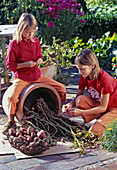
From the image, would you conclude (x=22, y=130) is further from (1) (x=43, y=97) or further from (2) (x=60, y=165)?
(1) (x=43, y=97)

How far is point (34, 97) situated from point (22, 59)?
478mm

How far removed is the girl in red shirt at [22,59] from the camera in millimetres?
3564

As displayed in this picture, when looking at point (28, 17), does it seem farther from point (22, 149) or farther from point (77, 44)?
point (77, 44)

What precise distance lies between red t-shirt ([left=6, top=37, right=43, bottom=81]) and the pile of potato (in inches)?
29.6

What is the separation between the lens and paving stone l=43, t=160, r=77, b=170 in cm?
279

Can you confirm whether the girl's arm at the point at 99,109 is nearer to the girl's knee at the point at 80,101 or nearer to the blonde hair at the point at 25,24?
the girl's knee at the point at 80,101

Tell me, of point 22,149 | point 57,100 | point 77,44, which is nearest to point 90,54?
point 57,100

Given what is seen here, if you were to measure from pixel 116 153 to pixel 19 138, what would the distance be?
0.95m

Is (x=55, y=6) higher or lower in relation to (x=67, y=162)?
higher

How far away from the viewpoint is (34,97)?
12.5ft

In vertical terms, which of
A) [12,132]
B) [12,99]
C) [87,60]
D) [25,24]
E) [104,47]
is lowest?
[12,132]

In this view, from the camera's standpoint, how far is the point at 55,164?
2.87 meters

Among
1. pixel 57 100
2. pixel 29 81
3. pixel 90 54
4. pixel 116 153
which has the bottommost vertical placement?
pixel 116 153

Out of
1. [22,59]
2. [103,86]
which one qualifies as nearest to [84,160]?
[103,86]
